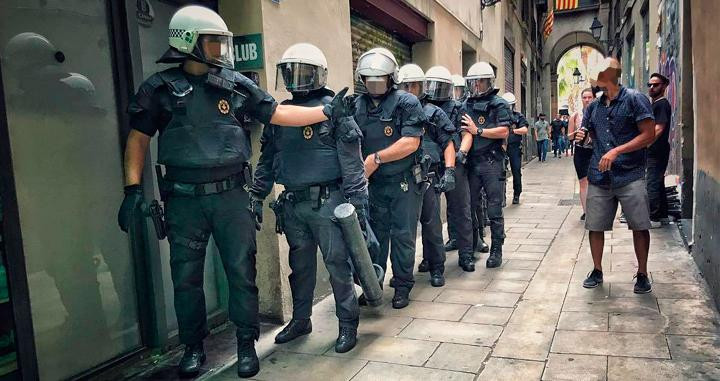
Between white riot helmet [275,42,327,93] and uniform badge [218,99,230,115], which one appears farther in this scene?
white riot helmet [275,42,327,93]

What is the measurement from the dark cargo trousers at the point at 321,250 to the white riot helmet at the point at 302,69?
2.32 ft

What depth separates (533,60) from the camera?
2572cm

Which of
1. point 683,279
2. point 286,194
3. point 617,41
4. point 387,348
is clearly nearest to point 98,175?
point 286,194

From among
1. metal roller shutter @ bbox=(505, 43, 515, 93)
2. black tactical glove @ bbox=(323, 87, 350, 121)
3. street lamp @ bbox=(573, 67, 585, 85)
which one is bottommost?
black tactical glove @ bbox=(323, 87, 350, 121)

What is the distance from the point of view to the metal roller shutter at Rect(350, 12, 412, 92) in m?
6.73

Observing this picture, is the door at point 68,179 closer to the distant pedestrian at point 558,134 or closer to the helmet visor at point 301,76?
the helmet visor at point 301,76

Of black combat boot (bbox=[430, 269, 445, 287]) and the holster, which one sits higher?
the holster

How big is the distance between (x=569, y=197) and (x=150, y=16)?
8.86m

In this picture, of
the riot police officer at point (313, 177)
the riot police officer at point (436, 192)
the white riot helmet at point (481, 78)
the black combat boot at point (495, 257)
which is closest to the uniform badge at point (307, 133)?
the riot police officer at point (313, 177)

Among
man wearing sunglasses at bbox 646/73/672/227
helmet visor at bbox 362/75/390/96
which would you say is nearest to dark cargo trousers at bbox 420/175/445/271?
helmet visor at bbox 362/75/390/96

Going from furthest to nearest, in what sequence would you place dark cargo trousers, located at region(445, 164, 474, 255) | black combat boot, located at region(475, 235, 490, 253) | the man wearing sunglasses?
the man wearing sunglasses
black combat boot, located at region(475, 235, 490, 253)
dark cargo trousers, located at region(445, 164, 474, 255)

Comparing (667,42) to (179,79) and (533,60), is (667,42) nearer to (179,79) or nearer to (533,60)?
(179,79)

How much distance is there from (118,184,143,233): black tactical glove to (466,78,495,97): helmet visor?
12.3 ft

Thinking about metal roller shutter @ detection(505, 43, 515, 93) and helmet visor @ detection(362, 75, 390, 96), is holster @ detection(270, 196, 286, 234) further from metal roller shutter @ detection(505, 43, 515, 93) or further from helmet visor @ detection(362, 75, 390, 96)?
metal roller shutter @ detection(505, 43, 515, 93)
